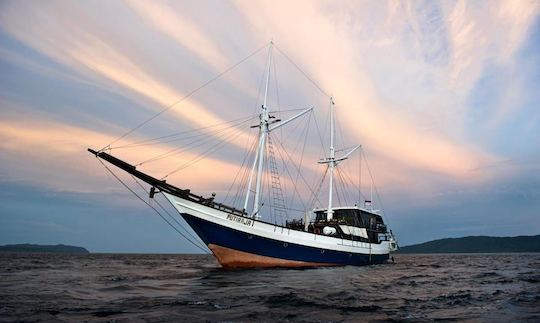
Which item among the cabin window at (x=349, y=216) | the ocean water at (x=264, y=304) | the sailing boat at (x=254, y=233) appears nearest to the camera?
the ocean water at (x=264, y=304)

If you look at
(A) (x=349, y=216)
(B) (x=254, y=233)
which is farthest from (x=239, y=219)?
(A) (x=349, y=216)

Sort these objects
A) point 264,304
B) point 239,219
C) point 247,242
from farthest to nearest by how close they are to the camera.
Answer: point 247,242 < point 239,219 < point 264,304

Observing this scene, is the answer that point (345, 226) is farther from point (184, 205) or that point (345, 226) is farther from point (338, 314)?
point (338, 314)

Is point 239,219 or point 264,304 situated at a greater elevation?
point 239,219

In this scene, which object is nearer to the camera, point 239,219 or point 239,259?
point 239,219

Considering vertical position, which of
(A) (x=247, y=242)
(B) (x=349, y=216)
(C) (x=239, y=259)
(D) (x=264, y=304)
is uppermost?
(B) (x=349, y=216)

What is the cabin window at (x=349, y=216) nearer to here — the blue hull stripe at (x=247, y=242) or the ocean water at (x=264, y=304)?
the blue hull stripe at (x=247, y=242)

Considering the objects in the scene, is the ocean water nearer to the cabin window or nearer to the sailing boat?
the sailing boat

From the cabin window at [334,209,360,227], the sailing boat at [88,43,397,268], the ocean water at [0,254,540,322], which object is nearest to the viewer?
the ocean water at [0,254,540,322]

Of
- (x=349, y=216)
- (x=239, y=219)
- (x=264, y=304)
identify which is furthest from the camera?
(x=349, y=216)

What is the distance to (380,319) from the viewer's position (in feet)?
38.6

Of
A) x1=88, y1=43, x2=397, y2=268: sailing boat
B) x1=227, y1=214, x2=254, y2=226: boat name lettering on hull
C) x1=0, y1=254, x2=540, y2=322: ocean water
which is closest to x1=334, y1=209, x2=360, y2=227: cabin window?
x1=88, y1=43, x2=397, y2=268: sailing boat

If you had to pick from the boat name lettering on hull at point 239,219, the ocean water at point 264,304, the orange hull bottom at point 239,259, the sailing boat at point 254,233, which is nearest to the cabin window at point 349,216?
the sailing boat at point 254,233

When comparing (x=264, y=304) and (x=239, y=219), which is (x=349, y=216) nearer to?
(x=239, y=219)
